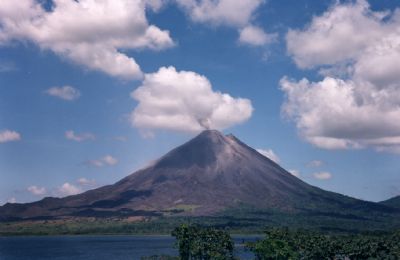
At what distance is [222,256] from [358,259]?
1153 inches

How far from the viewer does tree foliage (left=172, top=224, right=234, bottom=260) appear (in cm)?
11050

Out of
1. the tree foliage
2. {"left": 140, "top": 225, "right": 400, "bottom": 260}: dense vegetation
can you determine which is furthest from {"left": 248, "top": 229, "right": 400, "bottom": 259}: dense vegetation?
the tree foliage

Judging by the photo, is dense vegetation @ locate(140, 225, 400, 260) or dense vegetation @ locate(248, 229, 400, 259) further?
dense vegetation @ locate(140, 225, 400, 260)

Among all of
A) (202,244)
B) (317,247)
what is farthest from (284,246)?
(202,244)

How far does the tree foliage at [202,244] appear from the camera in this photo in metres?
110

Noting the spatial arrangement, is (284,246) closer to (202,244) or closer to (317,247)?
(317,247)

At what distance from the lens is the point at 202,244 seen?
11138cm

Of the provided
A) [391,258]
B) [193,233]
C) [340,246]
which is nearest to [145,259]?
[193,233]

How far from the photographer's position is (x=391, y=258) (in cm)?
10688

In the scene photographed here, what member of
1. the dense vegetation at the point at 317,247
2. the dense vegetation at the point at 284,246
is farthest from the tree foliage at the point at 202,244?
the dense vegetation at the point at 317,247

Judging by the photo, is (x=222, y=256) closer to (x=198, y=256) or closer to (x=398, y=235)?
(x=198, y=256)

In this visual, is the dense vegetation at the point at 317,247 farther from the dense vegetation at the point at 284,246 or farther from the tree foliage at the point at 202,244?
the tree foliage at the point at 202,244

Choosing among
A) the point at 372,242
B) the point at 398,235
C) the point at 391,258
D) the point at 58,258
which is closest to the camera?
the point at 391,258

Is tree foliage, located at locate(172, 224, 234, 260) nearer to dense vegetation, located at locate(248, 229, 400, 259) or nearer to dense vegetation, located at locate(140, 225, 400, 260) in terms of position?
dense vegetation, located at locate(140, 225, 400, 260)
